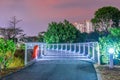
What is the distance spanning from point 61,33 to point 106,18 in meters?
23.5

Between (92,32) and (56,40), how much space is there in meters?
19.3

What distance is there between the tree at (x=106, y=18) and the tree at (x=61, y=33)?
68.2 ft

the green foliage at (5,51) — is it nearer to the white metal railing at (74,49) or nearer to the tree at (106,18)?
the white metal railing at (74,49)

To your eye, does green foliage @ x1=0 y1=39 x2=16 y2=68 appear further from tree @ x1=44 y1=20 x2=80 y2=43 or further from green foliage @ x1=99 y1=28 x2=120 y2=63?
tree @ x1=44 y1=20 x2=80 y2=43

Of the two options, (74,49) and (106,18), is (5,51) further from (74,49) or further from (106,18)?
(106,18)

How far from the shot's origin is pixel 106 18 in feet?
193

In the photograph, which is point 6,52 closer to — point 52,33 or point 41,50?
point 41,50

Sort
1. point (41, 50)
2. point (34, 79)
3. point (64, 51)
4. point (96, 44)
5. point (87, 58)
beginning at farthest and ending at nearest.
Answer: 1. point (64, 51)
2. point (41, 50)
3. point (87, 58)
4. point (96, 44)
5. point (34, 79)

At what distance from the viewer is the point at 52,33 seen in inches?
1453

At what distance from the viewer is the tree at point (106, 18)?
57.6m

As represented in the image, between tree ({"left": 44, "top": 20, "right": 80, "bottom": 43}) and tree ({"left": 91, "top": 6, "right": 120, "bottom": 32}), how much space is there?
20780 millimetres

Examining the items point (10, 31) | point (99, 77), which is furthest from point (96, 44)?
point (10, 31)

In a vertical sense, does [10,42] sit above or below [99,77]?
above

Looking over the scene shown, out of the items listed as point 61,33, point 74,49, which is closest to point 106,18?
point 61,33
